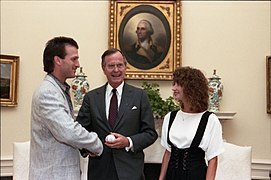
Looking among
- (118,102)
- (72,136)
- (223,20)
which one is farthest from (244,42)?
(72,136)

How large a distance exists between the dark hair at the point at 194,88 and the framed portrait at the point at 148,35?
6.96ft

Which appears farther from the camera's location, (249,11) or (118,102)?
(249,11)

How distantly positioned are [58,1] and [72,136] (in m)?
3.04

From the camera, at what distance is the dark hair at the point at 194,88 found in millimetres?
2404

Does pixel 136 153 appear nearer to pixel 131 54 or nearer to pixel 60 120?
pixel 60 120

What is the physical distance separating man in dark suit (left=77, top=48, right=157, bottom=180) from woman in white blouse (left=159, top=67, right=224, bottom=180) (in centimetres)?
17

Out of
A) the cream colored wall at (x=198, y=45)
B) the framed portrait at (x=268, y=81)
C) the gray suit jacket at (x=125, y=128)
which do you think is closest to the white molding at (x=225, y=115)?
the cream colored wall at (x=198, y=45)

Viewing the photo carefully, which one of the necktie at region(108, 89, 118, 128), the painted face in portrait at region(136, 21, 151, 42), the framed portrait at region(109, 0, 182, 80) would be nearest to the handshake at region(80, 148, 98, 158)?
the necktie at region(108, 89, 118, 128)

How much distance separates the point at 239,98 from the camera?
182 inches

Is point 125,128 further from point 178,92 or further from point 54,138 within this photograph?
point 54,138

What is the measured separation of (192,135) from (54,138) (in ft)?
2.79

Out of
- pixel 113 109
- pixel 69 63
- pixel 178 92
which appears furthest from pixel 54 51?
pixel 178 92

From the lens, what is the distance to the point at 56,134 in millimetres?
1992

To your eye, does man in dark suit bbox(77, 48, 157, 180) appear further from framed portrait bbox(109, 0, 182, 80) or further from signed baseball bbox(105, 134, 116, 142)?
framed portrait bbox(109, 0, 182, 80)
